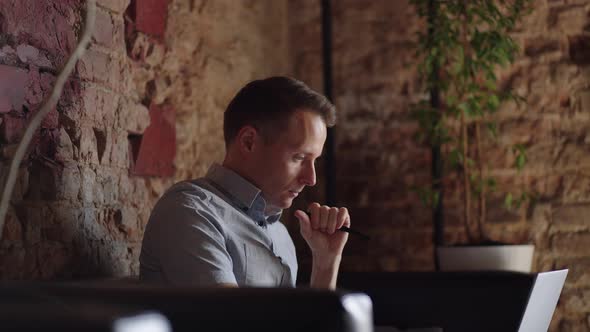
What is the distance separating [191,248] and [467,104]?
181 cm

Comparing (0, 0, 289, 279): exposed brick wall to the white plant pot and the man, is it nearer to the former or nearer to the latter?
the man

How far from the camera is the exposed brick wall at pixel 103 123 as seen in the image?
1903 millimetres

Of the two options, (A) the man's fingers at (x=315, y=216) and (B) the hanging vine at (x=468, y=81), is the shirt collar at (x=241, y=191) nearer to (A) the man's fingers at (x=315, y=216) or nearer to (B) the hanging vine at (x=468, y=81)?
(A) the man's fingers at (x=315, y=216)

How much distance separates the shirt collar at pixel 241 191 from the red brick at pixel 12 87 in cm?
59

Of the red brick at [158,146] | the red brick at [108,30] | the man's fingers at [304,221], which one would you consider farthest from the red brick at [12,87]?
the man's fingers at [304,221]

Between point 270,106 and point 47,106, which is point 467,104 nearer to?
point 270,106

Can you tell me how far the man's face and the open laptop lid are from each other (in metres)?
0.67

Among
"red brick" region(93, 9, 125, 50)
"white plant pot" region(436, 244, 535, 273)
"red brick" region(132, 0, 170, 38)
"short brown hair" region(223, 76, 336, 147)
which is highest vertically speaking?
"red brick" region(132, 0, 170, 38)

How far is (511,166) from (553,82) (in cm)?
42

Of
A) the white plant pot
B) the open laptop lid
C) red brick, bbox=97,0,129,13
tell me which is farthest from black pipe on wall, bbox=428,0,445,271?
red brick, bbox=97,0,129,13

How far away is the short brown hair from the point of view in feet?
7.40

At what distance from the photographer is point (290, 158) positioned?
2246 millimetres

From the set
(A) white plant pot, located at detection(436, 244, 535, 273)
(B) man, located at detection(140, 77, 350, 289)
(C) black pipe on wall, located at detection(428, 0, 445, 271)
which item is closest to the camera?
(B) man, located at detection(140, 77, 350, 289)

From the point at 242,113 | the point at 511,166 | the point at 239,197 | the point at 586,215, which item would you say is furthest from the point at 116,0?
the point at 586,215
